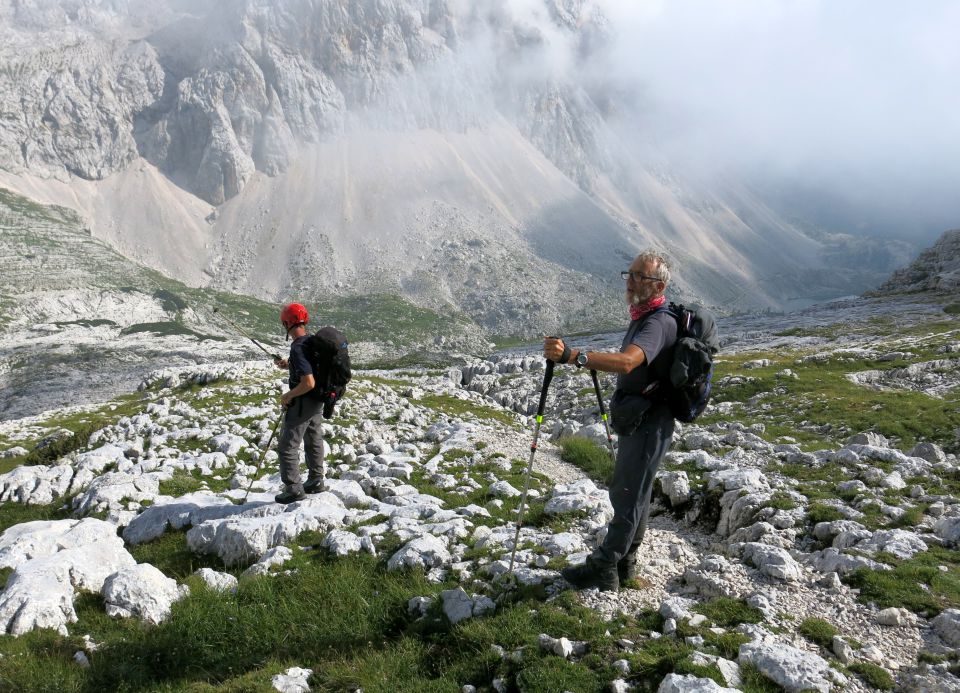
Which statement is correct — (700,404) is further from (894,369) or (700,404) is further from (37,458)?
(894,369)

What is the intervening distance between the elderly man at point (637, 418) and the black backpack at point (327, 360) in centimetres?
584

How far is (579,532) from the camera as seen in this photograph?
9438 mm

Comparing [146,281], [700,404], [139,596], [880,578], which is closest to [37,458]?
[139,596]

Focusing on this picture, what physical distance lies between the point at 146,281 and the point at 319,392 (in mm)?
201247

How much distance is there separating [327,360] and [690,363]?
7.34m

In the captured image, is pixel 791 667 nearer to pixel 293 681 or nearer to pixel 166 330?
pixel 293 681

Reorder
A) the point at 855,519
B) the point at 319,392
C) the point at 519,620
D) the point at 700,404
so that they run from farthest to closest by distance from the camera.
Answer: the point at 319,392 → the point at 855,519 → the point at 700,404 → the point at 519,620

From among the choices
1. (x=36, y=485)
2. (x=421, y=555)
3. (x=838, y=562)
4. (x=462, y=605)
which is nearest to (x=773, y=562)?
(x=838, y=562)

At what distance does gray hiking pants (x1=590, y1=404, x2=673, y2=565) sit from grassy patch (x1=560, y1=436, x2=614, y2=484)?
931 cm

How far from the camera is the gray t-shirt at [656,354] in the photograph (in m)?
6.39

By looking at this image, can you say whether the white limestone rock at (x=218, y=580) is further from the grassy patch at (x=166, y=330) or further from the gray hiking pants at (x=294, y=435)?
the grassy patch at (x=166, y=330)

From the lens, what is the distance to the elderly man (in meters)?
6.49

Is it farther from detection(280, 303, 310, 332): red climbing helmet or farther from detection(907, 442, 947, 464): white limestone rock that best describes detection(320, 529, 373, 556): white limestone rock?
detection(907, 442, 947, 464): white limestone rock

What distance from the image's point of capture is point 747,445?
1677cm
